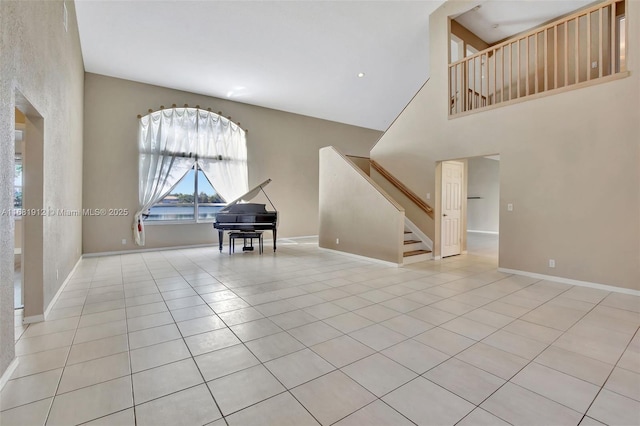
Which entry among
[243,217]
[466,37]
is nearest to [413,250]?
[243,217]

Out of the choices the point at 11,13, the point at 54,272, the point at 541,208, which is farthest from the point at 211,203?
the point at 541,208

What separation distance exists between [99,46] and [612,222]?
8623 millimetres

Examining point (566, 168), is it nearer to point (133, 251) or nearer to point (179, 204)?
point (179, 204)

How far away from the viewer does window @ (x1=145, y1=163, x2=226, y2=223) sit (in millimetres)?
7116

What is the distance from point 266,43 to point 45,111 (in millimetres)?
3853

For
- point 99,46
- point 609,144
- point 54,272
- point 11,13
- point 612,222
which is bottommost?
point 54,272

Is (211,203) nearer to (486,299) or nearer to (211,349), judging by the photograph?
(211,349)

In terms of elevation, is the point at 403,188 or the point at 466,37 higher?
the point at 466,37

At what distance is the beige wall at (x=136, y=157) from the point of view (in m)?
6.28

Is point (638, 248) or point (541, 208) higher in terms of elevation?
point (541, 208)

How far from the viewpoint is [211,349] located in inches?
90.7

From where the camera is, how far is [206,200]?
7.71 m

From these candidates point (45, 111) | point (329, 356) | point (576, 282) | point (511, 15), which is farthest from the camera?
point (511, 15)

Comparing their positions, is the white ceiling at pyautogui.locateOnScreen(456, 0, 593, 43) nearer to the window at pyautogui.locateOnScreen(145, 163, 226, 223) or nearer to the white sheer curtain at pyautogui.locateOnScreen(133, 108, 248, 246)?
the white sheer curtain at pyautogui.locateOnScreen(133, 108, 248, 246)
